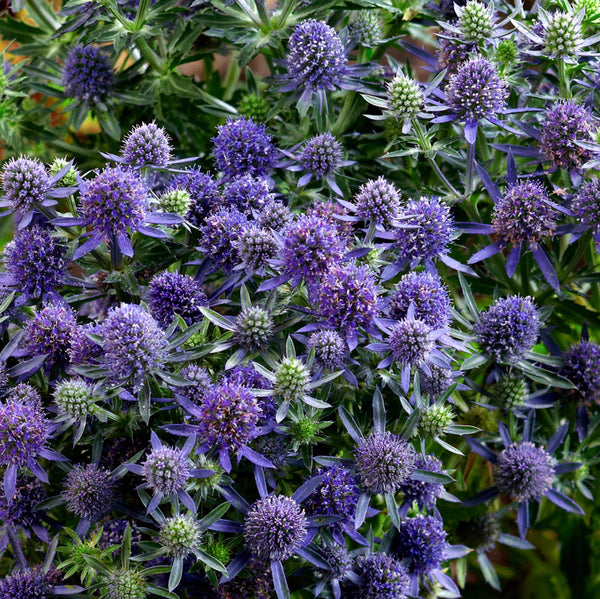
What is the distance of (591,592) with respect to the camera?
1.61m

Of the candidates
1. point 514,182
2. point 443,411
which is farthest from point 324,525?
point 514,182

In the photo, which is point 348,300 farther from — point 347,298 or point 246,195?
point 246,195

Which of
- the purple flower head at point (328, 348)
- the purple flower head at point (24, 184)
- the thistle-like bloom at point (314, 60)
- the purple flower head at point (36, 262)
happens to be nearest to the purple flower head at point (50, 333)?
the purple flower head at point (36, 262)

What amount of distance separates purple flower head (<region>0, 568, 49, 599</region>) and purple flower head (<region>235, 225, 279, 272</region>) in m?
0.57

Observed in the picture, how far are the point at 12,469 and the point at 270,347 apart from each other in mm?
412

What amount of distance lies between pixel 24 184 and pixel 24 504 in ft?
1.61

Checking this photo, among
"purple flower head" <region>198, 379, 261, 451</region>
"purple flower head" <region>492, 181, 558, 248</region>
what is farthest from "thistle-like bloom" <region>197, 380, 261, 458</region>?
"purple flower head" <region>492, 181, 558, 248</region>

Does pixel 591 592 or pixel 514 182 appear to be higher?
pixel 514 182

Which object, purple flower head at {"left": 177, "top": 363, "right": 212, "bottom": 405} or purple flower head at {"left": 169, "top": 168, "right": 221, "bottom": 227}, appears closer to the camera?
purple flower head at {"left": 177, "top": 363, "right": 212, "bottom": 405}

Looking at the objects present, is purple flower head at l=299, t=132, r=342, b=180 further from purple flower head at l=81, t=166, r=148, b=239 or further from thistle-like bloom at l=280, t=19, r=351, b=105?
purple flower head at l=81, t=166, r=148, b=239

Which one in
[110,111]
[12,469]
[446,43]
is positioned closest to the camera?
[12,469]

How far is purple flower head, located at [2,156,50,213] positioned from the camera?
105 centimetres

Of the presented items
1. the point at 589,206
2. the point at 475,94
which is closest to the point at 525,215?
the point at 589,206

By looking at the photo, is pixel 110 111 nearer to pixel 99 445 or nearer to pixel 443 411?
pixel 99 445
